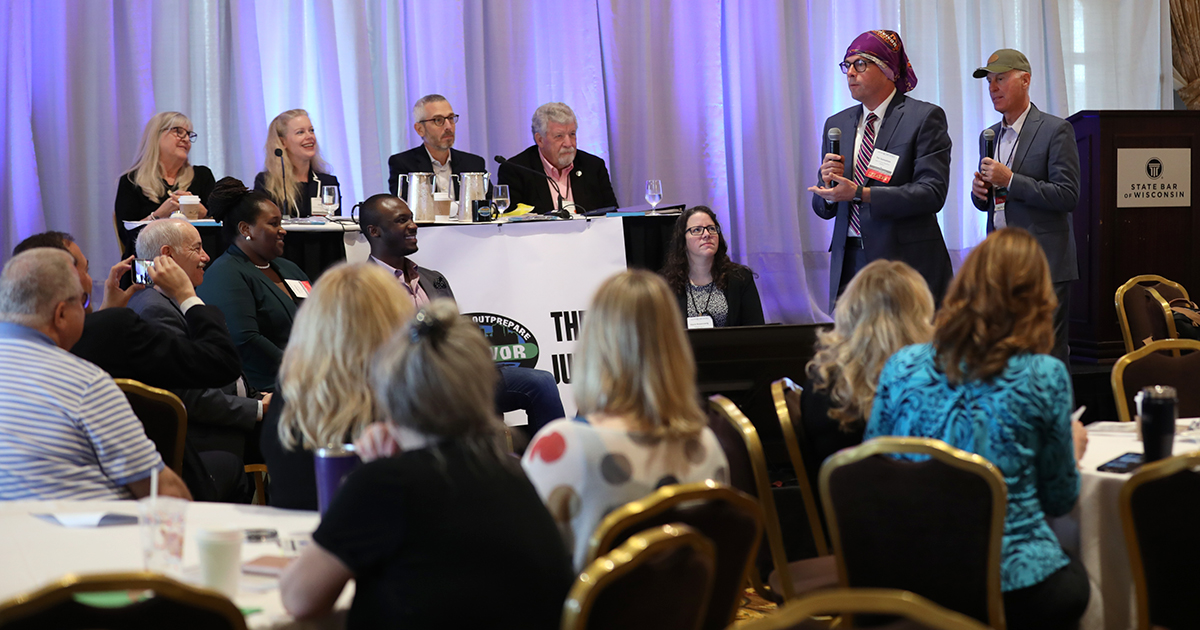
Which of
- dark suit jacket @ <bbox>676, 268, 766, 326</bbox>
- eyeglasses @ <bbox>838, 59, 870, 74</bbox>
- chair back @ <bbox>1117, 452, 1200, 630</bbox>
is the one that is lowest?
chair back @ <bbox>1117, 452, 1200, 630</bbox>

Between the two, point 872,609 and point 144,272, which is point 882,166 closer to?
point 144,272

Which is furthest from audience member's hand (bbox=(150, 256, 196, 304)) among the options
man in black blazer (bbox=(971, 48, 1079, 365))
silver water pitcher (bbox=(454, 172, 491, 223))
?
man in black blazer (bbox=(971, 48, 1079, 365))

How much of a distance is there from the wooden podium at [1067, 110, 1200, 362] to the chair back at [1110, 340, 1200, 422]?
3.31 m

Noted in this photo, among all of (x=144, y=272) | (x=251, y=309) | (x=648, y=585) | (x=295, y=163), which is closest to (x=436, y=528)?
(x=648, y=585)

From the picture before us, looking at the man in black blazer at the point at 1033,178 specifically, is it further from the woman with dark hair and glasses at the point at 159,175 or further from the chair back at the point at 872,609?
the chair back at the point at 872,609

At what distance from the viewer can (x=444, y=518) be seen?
145 centimetres

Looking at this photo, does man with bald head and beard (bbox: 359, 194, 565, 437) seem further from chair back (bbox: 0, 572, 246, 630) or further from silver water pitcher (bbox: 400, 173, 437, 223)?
chair back (bbox: 0, 572, 246, 630)

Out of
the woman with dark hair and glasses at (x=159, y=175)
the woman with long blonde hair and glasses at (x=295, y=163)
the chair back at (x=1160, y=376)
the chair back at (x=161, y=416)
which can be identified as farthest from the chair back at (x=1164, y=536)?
the woman with dark hair and glasses at (x=159, y=175)

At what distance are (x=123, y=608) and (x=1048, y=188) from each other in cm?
473

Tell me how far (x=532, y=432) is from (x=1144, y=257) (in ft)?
13.7

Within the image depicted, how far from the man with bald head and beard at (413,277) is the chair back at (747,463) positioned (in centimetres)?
186

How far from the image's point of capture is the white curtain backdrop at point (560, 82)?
19.2 ft

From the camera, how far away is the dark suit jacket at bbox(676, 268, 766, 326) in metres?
4.89

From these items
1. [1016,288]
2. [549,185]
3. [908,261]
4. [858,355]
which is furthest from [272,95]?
[1016,288]
